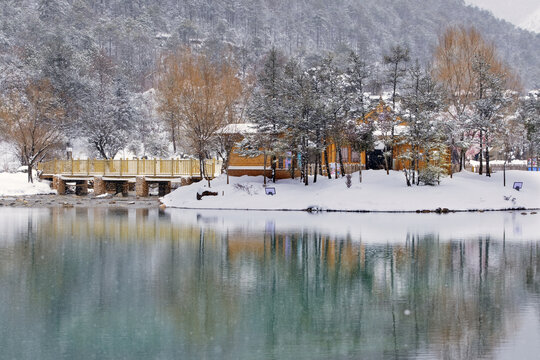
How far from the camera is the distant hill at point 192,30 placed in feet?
392

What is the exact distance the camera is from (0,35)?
105 meters

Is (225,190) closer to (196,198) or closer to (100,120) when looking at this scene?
(196,198)

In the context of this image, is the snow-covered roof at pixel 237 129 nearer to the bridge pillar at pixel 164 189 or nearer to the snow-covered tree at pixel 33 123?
the bridge pillar at pixel 164 189

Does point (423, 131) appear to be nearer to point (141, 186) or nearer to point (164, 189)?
point (164, 189)

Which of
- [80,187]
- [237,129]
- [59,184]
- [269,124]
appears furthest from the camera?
[80,187]

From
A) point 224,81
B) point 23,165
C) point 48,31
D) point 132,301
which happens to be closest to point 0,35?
point 48,31

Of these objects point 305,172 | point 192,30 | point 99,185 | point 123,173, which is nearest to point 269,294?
point 305,172

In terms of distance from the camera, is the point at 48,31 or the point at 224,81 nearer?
the point at 224,81

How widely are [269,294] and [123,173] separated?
4157 centimetres

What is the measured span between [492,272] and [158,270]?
9.27 m

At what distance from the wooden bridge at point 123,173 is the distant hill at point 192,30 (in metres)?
36.2

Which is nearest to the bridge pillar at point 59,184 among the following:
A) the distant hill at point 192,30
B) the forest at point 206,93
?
the forest at point 206,93

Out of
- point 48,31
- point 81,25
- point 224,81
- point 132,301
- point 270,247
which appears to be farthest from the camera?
point 81,25

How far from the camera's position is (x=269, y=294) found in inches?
599
